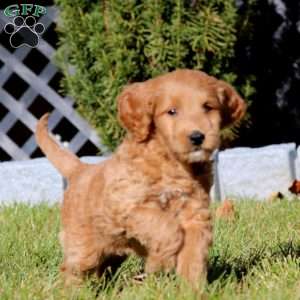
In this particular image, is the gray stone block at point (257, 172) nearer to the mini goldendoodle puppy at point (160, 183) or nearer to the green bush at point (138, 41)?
the green bush at point (138, 41)

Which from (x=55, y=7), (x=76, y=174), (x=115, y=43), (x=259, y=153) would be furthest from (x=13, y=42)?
(x=76, y=174)

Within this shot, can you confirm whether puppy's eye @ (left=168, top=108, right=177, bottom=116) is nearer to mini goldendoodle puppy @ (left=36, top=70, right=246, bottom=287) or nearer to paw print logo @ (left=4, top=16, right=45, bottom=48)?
mini goldendoodle puppy @ (left=36, top=70, right=246, bottom=287)

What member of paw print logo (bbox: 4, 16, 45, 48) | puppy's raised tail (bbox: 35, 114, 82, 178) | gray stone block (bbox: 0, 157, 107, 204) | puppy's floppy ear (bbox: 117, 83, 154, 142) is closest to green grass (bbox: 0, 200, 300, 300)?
puppy's raised tail (bbox: 35, 114, 82, 178)

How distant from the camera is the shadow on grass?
3846 mm

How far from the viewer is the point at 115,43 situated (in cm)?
639

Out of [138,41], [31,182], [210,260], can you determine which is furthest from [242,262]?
[31,182]

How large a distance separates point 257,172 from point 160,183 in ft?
9.85

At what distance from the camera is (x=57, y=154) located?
13.5 ft

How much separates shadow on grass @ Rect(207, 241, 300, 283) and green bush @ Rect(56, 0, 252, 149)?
2277mm

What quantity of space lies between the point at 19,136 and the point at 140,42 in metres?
2.29

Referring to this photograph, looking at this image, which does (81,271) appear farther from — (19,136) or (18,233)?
(19,136)

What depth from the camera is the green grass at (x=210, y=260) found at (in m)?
3.39

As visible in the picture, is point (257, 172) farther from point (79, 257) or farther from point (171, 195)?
point (171, 195)

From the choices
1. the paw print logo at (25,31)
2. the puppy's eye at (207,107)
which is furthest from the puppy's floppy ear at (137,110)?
the paw print logo at (25,31)
